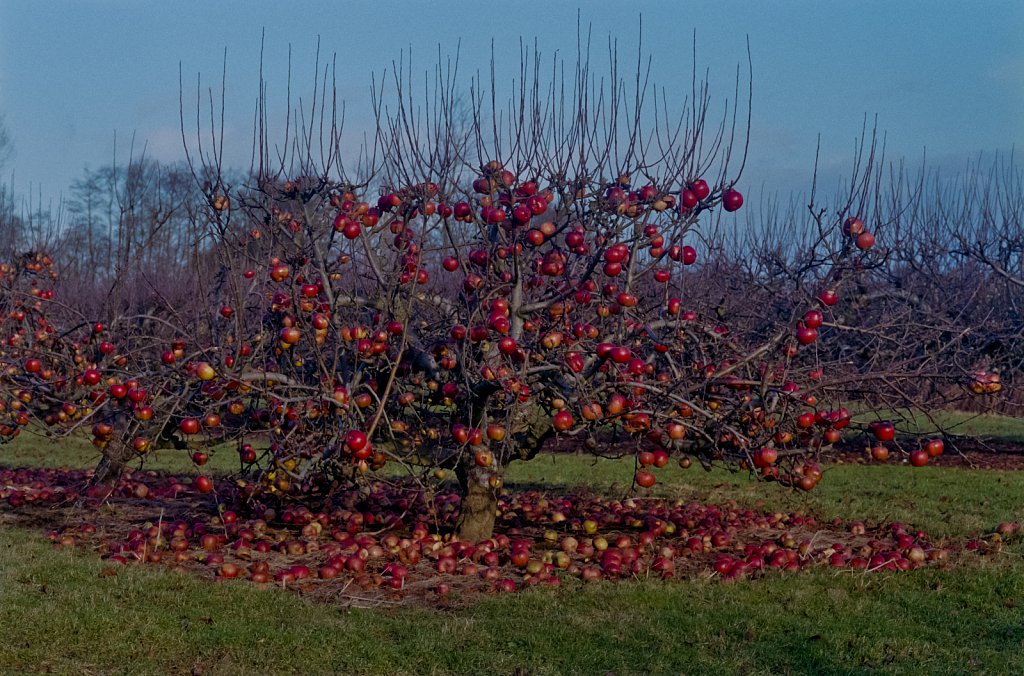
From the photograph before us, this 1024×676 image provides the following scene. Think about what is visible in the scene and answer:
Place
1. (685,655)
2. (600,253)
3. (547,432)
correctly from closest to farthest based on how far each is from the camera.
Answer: (685,655) → (600,253) → (547,432)

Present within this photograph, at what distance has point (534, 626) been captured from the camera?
15.1 feet

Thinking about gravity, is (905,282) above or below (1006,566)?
above

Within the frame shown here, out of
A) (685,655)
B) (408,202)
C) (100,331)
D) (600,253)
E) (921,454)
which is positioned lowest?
(685,655)

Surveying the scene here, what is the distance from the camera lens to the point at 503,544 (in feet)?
20.3

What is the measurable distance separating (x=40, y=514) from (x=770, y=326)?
6062 millimetres

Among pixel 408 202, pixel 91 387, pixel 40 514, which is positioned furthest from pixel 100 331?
pixel 408 202

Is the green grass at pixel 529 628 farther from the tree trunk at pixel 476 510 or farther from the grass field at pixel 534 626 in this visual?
the tree trunk at pixel 476 510

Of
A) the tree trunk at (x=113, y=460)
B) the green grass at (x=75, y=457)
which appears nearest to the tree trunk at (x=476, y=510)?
the tree trunk at (x=113, y=460)

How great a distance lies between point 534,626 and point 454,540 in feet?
5.57

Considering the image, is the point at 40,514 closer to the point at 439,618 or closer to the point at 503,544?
the point at 503,544

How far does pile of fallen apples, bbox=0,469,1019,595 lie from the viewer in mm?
5629

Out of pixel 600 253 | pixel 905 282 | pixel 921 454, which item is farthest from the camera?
pixel 905 282

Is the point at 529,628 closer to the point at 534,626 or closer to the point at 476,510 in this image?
the point at 534,626

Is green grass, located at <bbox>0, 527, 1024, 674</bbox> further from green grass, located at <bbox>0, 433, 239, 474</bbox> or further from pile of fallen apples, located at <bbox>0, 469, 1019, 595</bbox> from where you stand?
green grass, located at <bbox>0, 433, 239, 474</bbox>
